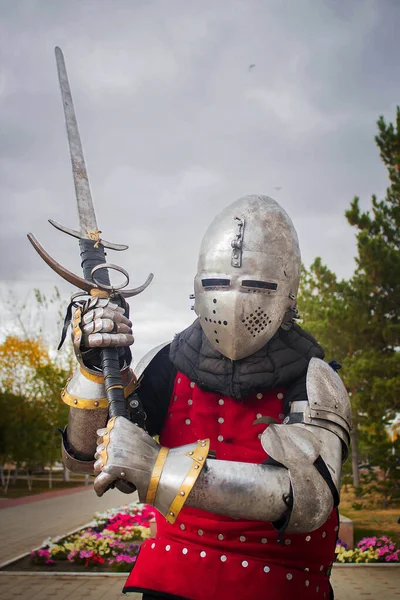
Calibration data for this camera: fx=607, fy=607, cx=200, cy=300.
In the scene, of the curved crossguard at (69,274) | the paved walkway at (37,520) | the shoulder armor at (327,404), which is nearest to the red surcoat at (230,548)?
the shoulder armor at (327,404)

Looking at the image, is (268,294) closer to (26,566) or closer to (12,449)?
(26,566)

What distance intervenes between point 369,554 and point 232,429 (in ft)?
22.1

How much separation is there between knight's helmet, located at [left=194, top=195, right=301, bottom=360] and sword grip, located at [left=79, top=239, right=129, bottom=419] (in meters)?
0.44

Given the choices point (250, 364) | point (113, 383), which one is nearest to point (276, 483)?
point (250, 364)

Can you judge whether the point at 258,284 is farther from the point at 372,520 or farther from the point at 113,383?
the point at 372,520

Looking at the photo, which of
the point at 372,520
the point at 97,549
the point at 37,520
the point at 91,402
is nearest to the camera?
the point at 91,402

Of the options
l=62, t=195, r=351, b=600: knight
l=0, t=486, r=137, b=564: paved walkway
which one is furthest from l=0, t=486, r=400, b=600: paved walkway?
l=62, t=195, r=351, b=600: knight

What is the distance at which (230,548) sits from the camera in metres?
2.56

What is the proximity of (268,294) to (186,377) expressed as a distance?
0.60 m

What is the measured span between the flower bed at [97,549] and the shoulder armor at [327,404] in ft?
21.3

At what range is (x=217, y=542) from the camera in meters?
2.58

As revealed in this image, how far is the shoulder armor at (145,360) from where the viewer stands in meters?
3.00

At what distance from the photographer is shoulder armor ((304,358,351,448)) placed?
8.09 feet

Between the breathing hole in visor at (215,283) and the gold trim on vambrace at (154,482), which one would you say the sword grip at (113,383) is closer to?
the gold trim on vambrace at (154,482)
